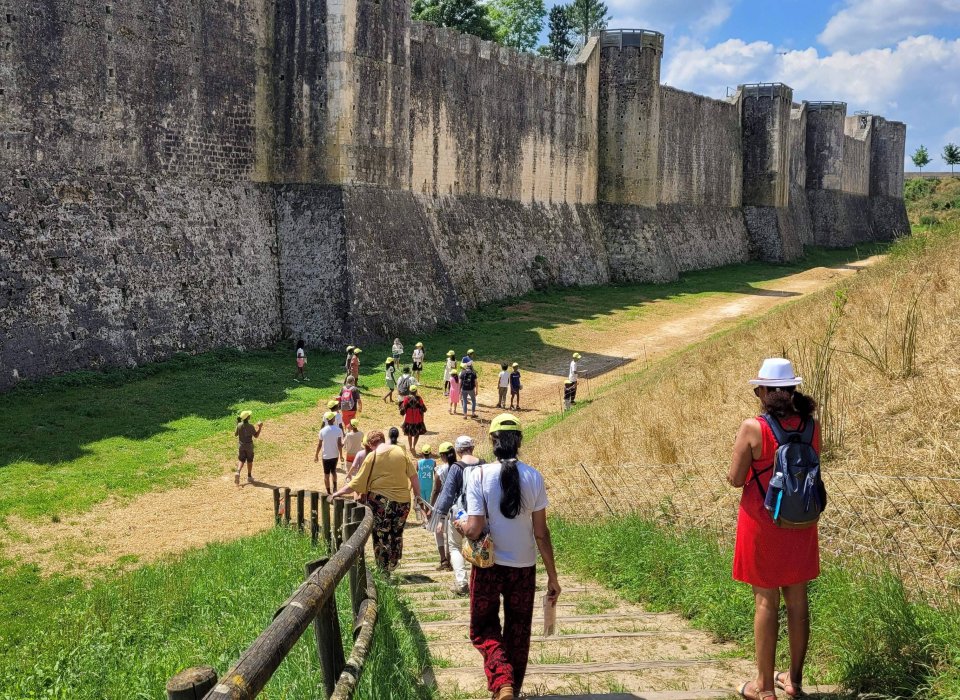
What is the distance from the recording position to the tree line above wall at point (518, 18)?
4144cm

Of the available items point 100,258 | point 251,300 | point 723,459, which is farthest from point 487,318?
point 723,459

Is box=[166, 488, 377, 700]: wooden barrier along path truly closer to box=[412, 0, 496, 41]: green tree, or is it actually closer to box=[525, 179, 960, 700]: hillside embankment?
box=[525, 179, 960, 700]: hillside embankment

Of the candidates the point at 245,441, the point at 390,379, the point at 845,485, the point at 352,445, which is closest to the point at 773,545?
the point at 845,485

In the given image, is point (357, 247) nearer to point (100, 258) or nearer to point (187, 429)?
point (100, 258)

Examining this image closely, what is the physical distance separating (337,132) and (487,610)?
17967 millimetres

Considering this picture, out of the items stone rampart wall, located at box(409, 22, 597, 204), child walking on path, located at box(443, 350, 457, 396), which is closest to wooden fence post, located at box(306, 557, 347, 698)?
child walking on path, located at box(443, 350, 457, 396)

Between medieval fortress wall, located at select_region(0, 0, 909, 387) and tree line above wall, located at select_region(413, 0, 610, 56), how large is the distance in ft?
35.3

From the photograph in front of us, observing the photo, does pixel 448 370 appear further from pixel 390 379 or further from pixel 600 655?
pixel 600 655

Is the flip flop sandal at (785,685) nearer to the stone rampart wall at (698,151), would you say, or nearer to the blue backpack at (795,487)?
the blue backpack at (795,487)

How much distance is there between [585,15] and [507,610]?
59265 millimetres

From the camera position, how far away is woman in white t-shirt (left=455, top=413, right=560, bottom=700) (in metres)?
4.43

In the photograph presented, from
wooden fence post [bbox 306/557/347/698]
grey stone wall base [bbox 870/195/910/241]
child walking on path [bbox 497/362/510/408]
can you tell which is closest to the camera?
wooden fence post [bbox 306/557/347/698]

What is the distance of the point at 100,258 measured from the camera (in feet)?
55.7

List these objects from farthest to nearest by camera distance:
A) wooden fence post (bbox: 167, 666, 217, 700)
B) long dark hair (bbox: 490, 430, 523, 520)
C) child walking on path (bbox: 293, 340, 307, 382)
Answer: child walking on path (bbox: 293, 340, 307, 382) → long dark hair (bbox: 490, 430, 523, 520) → wooden fence post (bbox: 167, 666, 217, 700)
